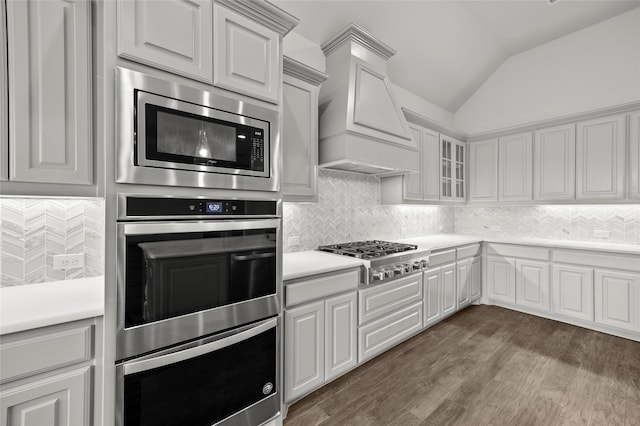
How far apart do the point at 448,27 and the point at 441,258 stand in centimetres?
269

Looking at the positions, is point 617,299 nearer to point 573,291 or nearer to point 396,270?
point 573,291

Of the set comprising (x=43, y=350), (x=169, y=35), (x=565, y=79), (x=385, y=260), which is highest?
→ (x=565, y=79)

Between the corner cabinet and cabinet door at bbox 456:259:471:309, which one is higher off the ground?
the corner cabinet

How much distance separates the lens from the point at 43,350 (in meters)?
1.12

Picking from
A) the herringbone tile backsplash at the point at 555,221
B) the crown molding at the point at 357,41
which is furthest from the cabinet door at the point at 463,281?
the crown molding at the point at 357,41

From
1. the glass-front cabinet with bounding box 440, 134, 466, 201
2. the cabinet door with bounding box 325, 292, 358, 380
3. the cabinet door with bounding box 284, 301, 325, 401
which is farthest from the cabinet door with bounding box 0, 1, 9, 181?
the glass-front cabinet with bounding box 440, 134, 466, 201

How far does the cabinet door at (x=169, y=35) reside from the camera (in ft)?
3.97

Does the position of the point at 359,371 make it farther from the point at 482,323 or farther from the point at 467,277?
the point at 467,277

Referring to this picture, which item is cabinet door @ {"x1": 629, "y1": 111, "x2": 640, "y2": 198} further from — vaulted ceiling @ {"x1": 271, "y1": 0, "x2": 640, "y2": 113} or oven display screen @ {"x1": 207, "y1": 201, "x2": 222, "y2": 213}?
oven display screen @ {"x1": 207, "y1": 201, "x2": 222, "y2": 213}

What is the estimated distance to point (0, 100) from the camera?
120 cm

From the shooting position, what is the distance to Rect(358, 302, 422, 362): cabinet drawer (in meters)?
2.32

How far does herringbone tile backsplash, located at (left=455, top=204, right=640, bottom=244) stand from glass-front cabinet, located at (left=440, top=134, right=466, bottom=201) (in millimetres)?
643

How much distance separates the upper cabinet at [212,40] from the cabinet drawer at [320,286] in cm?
119

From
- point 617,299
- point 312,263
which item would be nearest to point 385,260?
point 312,263
